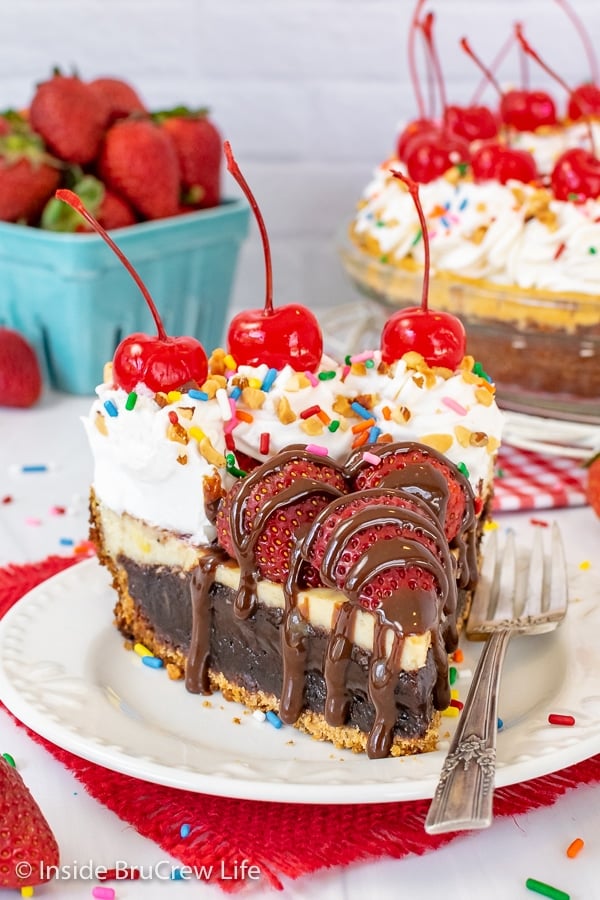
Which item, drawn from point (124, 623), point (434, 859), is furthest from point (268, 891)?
point (124, 623)

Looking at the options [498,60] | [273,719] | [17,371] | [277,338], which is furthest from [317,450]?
[498,60]

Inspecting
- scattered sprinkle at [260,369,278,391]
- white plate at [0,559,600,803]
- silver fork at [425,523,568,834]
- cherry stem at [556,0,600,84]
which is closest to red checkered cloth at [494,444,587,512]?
silver fork at [425,523,568,834]

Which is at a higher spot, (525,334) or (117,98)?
(117,98)

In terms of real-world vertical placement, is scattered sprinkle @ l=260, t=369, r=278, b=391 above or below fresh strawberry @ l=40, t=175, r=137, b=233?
above

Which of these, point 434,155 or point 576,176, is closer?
point 576,176

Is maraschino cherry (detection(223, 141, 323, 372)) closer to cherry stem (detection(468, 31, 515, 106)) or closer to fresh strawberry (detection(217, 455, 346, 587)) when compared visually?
fresh strawberry (detection(217, 455, 346, 587))

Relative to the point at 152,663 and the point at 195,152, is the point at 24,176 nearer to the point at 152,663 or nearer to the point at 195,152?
the point at 195,152
